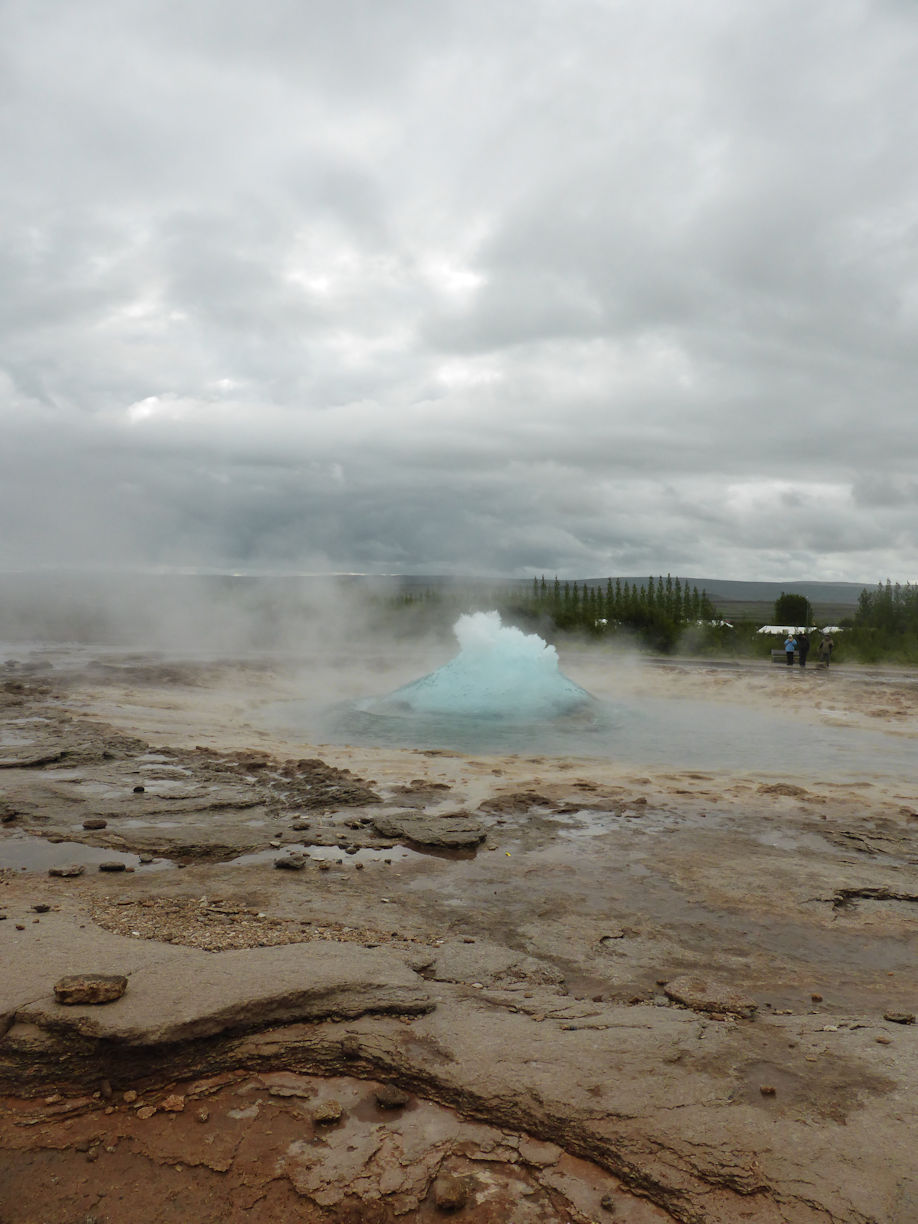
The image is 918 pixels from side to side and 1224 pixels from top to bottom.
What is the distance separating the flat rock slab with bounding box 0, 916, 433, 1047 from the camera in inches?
131

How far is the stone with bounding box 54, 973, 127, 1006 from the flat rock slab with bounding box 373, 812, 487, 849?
147 inches

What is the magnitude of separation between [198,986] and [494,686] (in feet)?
43.4

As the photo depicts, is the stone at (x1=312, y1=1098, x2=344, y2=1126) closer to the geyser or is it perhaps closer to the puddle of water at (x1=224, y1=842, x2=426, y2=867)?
the puddle of water at (x1=224, y1=842, x2=426, y2=867)

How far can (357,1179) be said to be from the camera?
2.65 meters

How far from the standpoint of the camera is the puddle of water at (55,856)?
610 cm

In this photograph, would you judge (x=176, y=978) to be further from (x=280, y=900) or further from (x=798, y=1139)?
(x=798, y=1139)

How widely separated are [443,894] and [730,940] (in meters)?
2.00

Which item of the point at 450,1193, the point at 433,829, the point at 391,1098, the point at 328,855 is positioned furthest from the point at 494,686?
the point at 450,1193

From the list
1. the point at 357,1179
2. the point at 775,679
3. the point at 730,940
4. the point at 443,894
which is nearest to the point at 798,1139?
the point at 357,1179

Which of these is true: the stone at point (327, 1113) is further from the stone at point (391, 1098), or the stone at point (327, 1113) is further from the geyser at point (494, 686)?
the geyser at point (494, 686)

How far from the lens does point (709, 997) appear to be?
4113 millimetres

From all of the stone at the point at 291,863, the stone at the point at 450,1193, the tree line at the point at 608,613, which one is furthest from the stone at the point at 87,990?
the tree line at the point at 608,613

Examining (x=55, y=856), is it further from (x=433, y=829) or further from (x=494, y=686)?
(x=494, y=686)

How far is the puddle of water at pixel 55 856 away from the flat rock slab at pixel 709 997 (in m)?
3.99
